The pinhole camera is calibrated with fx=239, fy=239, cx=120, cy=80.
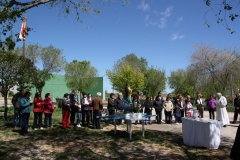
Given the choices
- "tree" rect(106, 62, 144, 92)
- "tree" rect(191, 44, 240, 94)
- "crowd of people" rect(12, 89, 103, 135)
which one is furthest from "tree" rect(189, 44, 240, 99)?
"crowd of people" rect(12, 89, 103, 135)

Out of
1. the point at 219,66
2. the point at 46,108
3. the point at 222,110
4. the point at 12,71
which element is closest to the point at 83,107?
the point at 46,108

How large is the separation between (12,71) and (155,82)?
1361 inches

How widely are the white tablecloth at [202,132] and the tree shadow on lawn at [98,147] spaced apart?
0.21 m

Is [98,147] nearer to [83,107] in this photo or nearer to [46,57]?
[83,107]

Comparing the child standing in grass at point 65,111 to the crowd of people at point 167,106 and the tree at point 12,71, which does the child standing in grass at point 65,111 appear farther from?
the tree at point 12,71

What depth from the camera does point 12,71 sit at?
12805mm

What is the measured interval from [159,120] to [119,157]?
721cm

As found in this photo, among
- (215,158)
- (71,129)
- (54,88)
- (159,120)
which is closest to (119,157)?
(215,158)

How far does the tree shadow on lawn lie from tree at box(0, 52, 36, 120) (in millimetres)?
4431

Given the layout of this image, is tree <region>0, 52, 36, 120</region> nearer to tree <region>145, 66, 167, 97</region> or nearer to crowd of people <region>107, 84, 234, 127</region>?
crowd of people <region>107, 84, 234, 127</region>

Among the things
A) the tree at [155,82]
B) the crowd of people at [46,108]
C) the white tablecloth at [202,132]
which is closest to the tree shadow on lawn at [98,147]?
the white tablecloth at [202,132]

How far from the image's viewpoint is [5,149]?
725 centimetres

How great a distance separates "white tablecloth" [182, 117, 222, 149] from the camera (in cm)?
725

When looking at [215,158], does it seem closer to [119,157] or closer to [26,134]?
[119,157]
